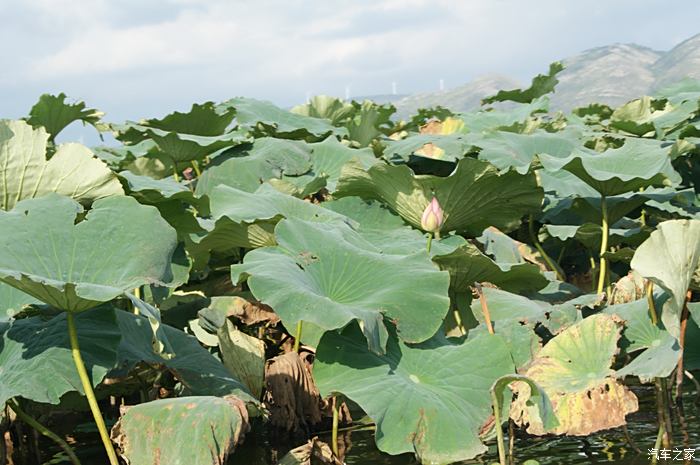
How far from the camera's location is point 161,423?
2.26m

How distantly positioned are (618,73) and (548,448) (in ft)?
359

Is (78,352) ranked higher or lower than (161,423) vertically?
higher

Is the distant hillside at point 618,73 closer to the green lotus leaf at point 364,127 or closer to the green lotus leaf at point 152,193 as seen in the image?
the green lotus leaf at point 364,127

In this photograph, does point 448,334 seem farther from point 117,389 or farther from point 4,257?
point 4,257

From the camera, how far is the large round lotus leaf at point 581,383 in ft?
8.59

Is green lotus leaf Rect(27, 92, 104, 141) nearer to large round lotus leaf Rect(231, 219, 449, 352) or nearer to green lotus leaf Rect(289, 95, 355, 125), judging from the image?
green lotus leaf Rect(289, 95, 355, 125)

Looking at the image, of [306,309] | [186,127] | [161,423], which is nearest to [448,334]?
[306,309]

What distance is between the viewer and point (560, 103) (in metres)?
104

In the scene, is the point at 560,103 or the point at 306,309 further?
the point at 560,103

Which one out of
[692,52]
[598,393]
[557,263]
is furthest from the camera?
[692,52]

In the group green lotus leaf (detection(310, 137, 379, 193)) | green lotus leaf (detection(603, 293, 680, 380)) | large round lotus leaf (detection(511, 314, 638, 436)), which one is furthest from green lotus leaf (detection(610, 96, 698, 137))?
large round lotus leaf (detection(511, 314, 638, 436))

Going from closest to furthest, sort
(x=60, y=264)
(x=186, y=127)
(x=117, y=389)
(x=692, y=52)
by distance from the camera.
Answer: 1. (x=60, y=264)
2. (x=117, y=389)
3. (x=186, y=127)
4. (x=692, y=52)

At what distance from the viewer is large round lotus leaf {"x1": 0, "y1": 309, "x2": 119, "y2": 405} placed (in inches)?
86.9

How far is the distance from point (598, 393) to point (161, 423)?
1.22 metres
